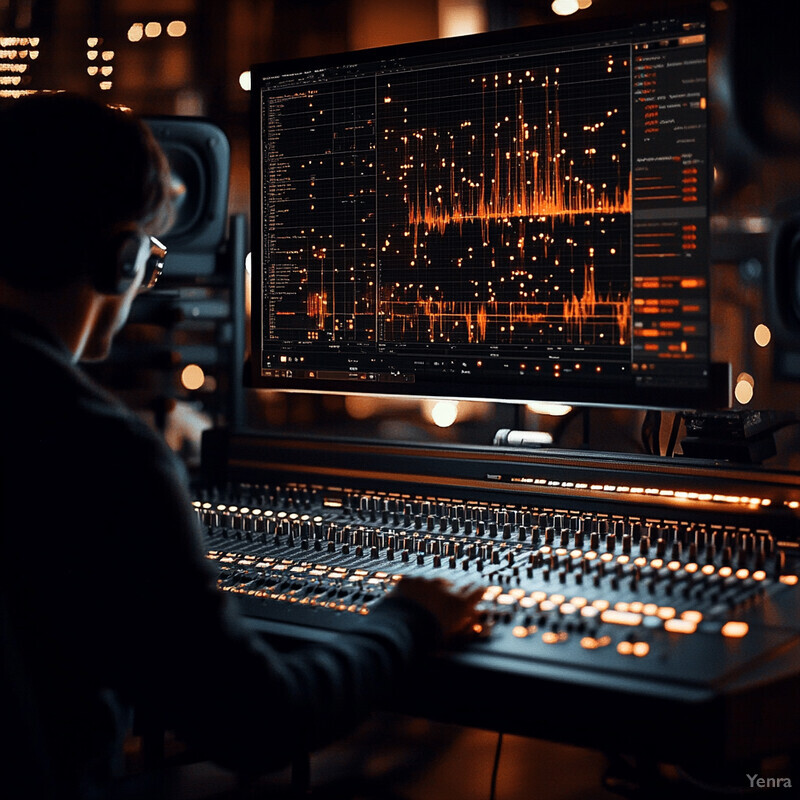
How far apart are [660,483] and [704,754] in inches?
22.3

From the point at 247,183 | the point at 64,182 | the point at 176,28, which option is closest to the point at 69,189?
the point at 64,182

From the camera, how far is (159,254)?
4.02ft

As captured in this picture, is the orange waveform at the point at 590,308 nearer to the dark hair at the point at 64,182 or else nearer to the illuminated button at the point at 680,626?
the illuminated button at the point at 680,626

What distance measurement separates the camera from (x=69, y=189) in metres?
0.91

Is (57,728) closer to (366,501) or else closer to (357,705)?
(357,705)

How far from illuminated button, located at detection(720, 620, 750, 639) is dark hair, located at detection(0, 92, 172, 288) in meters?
0.70

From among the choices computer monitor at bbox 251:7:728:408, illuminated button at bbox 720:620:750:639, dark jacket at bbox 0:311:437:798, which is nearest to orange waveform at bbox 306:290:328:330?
computer monitor at bbox 251:7:728:408

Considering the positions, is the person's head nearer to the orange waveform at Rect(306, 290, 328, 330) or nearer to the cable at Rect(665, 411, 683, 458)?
the orange waveform at Rect(306, 290, 328, 330)

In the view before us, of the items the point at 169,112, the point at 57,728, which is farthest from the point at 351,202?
the point at 57,728

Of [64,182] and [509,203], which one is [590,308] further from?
[64,182]

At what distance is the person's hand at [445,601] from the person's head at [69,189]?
42 cm

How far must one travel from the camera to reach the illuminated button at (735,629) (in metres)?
0.92

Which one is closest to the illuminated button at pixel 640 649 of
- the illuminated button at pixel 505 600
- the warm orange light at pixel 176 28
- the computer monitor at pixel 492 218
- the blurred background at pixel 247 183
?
the illuminated button at pixel 505 600

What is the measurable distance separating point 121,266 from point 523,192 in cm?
67
